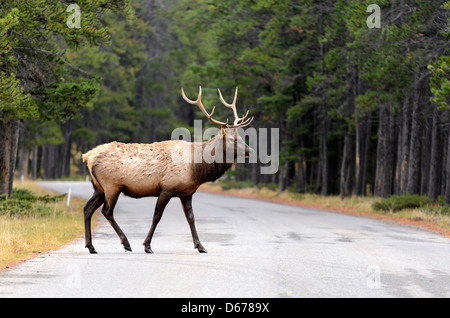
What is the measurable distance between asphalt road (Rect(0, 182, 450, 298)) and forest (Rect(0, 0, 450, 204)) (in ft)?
17.5

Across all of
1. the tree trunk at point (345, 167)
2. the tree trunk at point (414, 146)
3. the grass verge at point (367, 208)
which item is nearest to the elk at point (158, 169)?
the grass verge at point (367, 208)

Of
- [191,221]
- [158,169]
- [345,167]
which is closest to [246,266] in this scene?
[191,221]

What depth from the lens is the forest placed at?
1956 cm

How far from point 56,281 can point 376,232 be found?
11145 mm

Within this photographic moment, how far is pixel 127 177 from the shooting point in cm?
1259

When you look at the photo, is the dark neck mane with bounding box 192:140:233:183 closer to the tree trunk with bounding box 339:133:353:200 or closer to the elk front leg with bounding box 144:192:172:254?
the elk front leg with bounding box 144:192:172:254

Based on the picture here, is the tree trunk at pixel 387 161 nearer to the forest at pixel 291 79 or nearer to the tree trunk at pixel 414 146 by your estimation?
the forest at pixel 291 79

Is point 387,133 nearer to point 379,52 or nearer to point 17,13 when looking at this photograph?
point 379,52

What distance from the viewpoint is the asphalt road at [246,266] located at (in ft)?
28.2

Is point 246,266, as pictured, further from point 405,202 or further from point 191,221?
point 405,202

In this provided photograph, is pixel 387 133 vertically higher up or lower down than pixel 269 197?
higher up

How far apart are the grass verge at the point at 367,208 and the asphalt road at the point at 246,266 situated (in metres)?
3.85

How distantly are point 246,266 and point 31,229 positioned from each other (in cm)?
698
